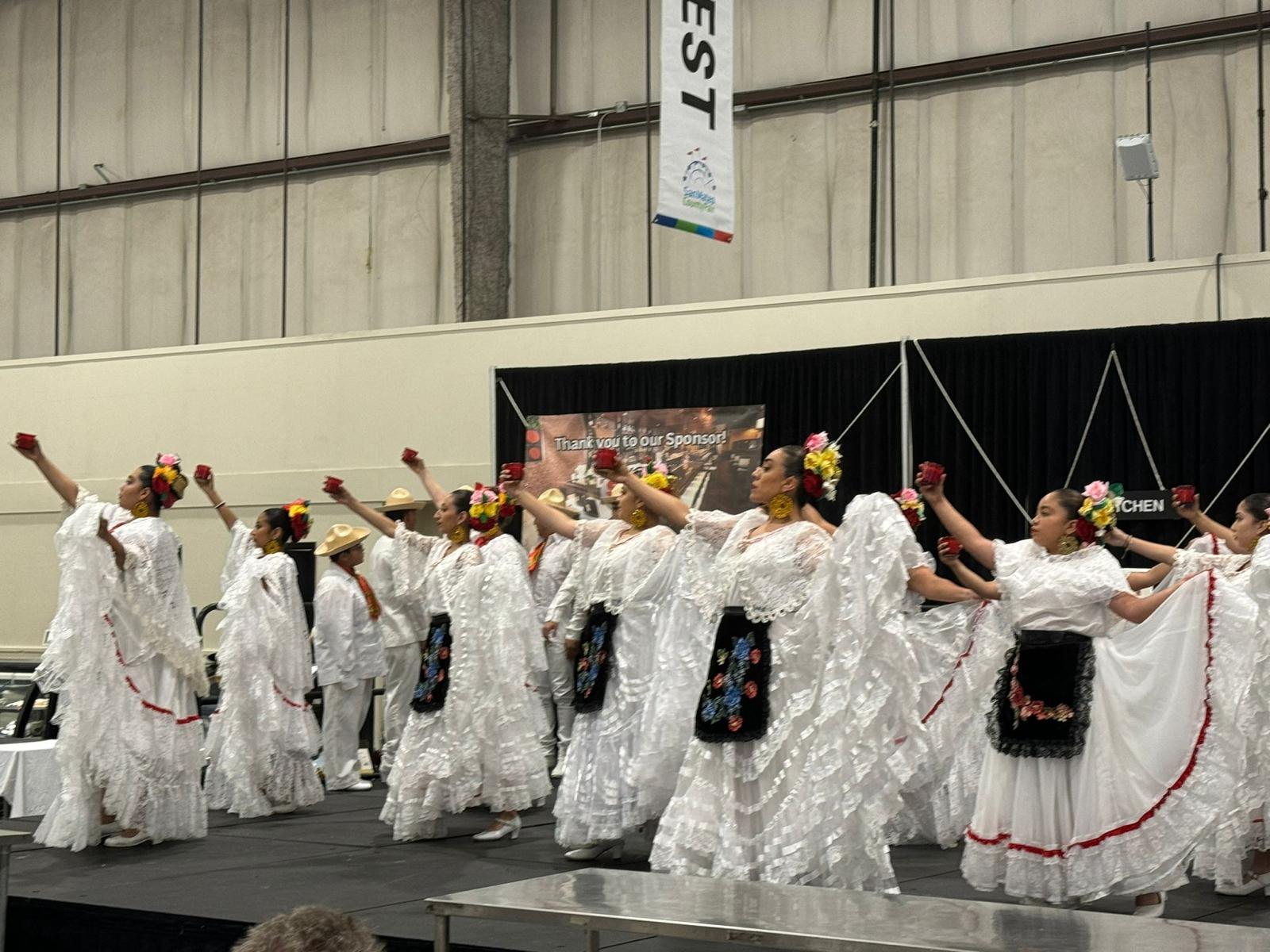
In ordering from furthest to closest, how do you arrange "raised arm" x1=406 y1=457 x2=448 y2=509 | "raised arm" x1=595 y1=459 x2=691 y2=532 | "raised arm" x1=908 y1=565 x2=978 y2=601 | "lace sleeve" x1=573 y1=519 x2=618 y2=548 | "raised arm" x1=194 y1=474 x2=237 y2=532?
"raised arm" x1=406 y1=457 x2=448 y2=509 → "raised arm" x1=194 y1=474 x2=237 y2=532 → "lace sleeve" x1=573 y1=519 x2=618 y2=548 → "raised arm" x1=595 y1=459 x2=691 y2=532 → "raised arm" x1=908 y1=565 x2=978 y2=601

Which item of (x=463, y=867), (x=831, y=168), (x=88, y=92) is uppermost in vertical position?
(x=88, y=92)

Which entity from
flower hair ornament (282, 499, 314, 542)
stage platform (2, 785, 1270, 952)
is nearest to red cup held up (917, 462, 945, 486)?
stage platform (2, 785, 1270, 952)

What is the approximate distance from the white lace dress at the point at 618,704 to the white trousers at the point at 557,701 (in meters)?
2.58

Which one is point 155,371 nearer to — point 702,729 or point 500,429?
point 500,429

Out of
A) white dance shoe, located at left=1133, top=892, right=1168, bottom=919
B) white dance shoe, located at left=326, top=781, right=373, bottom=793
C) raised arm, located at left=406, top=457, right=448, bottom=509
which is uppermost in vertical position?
raised arm, located at left=406, top=457, right=448, bottom=509

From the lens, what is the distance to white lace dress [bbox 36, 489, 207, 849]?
7121 mm

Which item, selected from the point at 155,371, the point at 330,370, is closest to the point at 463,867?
the point at 330,370

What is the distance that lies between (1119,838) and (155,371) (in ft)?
35.9

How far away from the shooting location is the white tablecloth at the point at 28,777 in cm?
794

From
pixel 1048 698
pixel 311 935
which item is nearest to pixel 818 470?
pixel 1048 698

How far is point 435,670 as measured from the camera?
7.49m

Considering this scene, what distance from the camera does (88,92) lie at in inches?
655

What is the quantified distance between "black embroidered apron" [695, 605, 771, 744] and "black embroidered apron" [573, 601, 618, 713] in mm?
1126

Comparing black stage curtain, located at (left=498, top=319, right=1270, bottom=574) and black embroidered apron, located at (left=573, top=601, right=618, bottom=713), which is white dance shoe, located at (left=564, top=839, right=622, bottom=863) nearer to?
black embroidered apron, located at (left=573, top=601, right=618, bottom=713)
